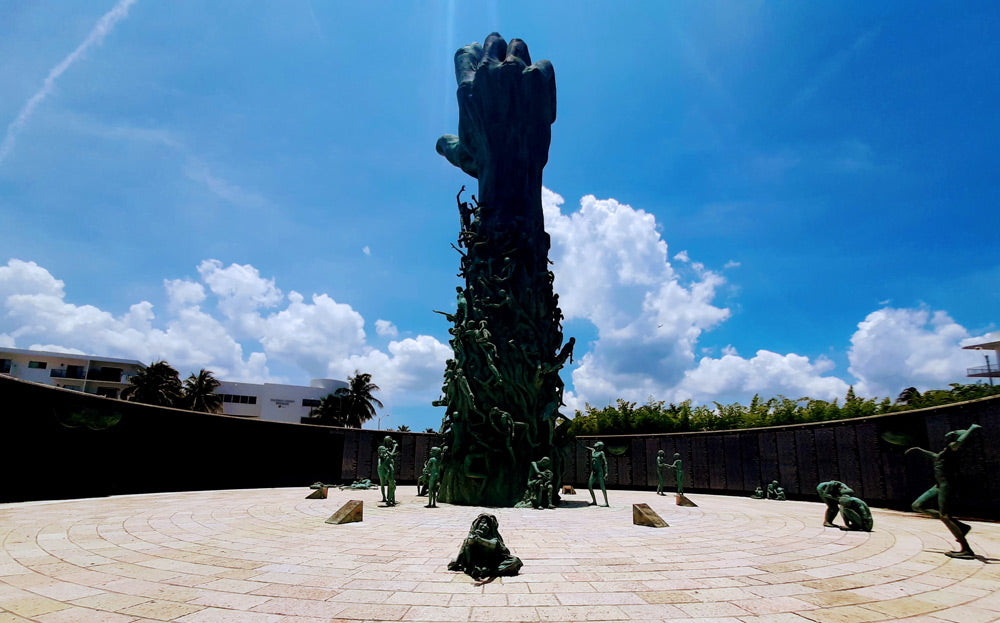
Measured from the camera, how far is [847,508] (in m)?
13.2

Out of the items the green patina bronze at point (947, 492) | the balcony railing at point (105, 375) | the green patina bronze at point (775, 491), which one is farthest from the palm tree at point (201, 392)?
the green patina bronze at point (947, 492)

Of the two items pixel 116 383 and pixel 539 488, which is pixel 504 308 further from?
pixel 116 383

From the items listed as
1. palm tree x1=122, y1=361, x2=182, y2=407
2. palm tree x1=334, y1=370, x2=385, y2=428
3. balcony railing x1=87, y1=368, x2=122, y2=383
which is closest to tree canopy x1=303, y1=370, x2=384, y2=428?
palm tree x1=334, y1=370, x2=385, y2=428

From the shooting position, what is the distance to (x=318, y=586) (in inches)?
291

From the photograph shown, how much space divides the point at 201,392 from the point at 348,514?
2255 inches

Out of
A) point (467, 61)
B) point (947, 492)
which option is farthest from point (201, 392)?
point (947, 492)

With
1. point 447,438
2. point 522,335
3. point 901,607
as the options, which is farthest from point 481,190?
point 901,607

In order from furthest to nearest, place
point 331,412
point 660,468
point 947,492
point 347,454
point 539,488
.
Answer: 1. point 331,412
2. point 347,454
3. point 660,468
4. point 539,488
5. point 947,492

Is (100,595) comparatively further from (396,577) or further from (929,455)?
(929,455)

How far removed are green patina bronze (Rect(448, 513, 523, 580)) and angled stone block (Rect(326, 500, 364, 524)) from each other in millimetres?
6582

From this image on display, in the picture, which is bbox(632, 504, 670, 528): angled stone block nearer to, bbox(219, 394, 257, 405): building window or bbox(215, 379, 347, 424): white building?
bbox(215, 379, 347, 424): white building

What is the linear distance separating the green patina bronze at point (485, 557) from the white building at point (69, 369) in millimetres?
74400

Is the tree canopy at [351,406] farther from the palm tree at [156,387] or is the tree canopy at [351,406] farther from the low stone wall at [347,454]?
the low stone wall at [347,454]

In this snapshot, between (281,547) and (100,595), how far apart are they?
145 inches
